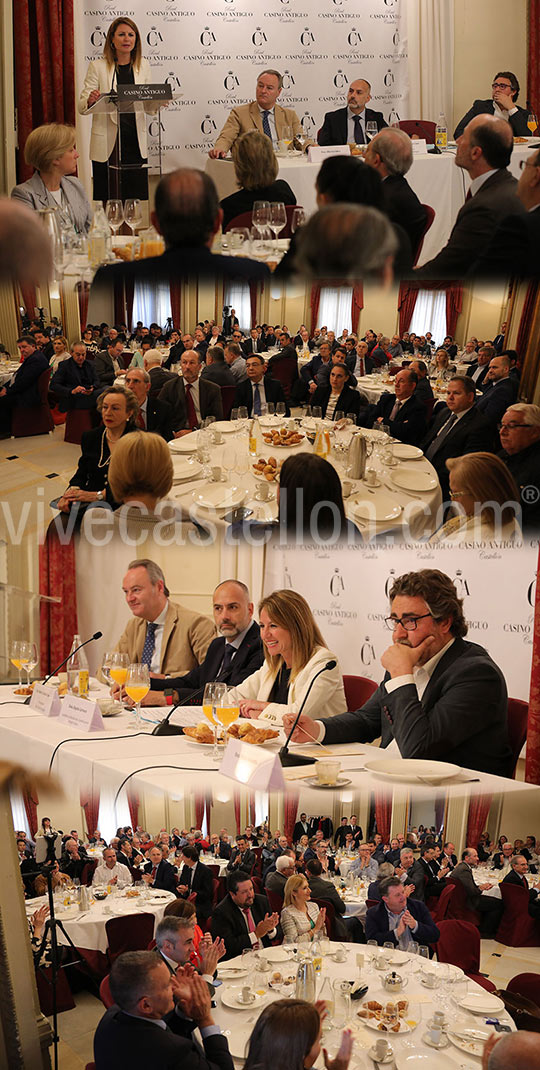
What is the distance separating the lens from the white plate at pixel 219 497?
1724mm

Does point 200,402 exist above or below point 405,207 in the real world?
below

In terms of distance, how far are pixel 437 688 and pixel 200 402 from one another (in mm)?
991

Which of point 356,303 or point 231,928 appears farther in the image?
point 231,928

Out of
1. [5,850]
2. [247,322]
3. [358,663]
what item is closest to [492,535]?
[247,322]

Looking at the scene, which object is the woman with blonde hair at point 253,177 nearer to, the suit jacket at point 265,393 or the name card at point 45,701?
the suit jacket at point 265,393

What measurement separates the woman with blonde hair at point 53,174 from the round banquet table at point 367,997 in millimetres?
3237

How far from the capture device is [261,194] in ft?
4.27

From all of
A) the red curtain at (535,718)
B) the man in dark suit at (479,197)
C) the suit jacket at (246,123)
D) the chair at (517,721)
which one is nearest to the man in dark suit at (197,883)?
the red curtain at (535,718)

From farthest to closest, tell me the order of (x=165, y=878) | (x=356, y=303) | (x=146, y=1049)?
(x=165, y=878) → (x=146, y=1049) → (x=356, y=303)

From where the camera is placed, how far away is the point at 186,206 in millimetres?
1162

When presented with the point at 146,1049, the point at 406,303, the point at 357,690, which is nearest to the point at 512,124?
the point at 406,303

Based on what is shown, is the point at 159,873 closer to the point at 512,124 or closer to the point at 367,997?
the point at 367,997

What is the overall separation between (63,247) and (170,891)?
5.51 m

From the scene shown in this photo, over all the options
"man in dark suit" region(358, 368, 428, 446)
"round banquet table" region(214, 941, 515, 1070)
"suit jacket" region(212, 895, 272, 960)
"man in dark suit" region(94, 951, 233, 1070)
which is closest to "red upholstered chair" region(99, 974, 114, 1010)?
"round banquet table" region(214, 941, 515, 1070)
